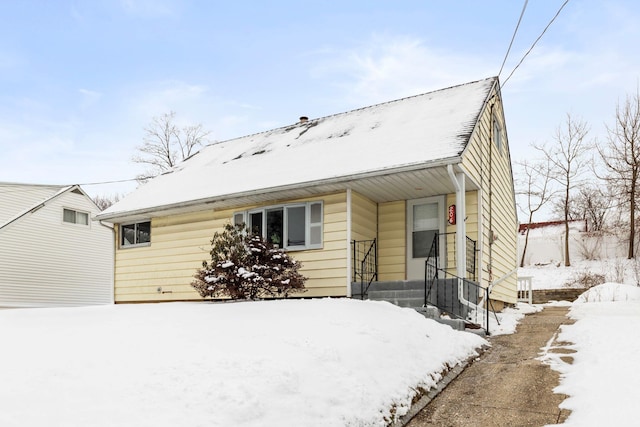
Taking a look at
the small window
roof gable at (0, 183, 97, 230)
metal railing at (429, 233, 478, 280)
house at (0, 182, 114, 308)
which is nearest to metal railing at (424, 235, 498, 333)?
metal railing at (429, 233, 478, 280)

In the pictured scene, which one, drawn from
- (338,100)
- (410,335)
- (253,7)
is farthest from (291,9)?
(338,100)

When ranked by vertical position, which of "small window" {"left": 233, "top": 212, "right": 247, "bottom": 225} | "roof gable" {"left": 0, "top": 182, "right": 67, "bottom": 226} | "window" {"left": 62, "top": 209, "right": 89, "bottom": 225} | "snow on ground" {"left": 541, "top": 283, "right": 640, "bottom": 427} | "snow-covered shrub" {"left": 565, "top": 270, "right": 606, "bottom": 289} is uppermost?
"roof gable" {"left": 0, "top": 182, "right": 67, "bottom": 226}

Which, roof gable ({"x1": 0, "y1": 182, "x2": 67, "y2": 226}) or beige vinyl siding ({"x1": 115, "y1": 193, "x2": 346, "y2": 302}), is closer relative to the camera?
beige vinyl siding ({"x1": 115, "y1": 193, "x2": 346, "y2": 302})

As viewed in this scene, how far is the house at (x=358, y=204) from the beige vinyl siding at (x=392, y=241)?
25mm

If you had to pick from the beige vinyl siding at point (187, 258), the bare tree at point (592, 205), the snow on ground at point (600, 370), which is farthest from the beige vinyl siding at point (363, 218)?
the bare tree at point (592, 205)

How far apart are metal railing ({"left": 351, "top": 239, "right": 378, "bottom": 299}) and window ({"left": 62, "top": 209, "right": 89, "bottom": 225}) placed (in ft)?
56.6

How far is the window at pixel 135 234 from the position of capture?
613 inches

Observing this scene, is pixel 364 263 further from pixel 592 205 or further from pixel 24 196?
pixel 592 205

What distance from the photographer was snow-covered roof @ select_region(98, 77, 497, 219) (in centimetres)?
1122

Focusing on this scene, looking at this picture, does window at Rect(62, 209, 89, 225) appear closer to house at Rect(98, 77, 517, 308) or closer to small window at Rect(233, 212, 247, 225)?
house at Rect(98, 77, 517, 308)

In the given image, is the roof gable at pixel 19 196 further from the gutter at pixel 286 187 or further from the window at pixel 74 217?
the gutter at pixel 286 187

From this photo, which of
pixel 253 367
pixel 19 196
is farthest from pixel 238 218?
pixel 19 196

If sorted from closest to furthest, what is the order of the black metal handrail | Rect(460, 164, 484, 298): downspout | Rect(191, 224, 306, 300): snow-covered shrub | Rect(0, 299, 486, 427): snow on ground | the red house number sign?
1. Rect(0, 299, 486, 427): snow on ground
2. the black metal handrail
3. Rect(191, 224, 306, 300): snow-covered shrub
4. the red house number sign
5. Rect(460, 164, 484, 298): downspout

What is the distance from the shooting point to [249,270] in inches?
441
